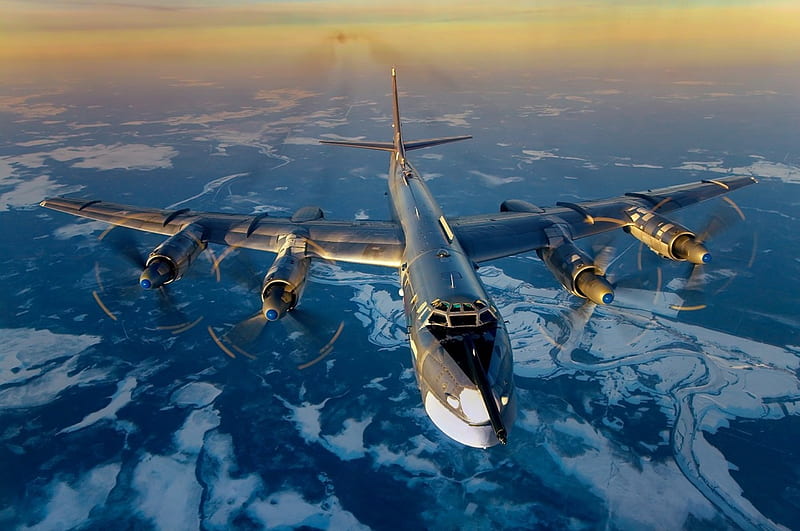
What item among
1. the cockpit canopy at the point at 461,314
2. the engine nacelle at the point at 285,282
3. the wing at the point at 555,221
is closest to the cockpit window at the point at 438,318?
the cockpit canopy at the point at 461,314

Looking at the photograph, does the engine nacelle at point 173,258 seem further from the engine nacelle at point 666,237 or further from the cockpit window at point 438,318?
the engine nacelle at point 666,237

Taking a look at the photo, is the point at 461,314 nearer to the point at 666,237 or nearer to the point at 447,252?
the point at 447,252

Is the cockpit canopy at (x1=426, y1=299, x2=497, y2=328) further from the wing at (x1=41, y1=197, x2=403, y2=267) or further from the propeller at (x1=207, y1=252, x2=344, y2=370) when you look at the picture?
the wing at (x1=41, y1=197, x2=403, y2=267)

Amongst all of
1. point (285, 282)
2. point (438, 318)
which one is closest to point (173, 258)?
point (285, 282)

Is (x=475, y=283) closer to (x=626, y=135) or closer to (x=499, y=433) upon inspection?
(x=499, y=433)

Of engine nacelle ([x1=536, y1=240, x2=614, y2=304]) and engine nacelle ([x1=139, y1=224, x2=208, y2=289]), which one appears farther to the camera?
engine nacelle ([x1=139, y1=224, x2=208, y2=289])

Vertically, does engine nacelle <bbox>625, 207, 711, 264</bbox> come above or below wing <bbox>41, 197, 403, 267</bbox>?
above

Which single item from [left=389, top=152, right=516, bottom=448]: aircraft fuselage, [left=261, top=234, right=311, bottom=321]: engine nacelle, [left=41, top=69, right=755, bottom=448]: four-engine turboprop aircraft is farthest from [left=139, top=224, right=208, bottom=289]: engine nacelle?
[left=389, top=152, right=516, bottom=448]: aircraft fuselage
